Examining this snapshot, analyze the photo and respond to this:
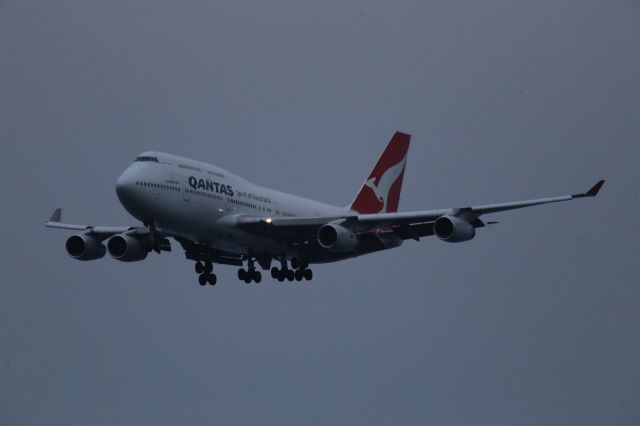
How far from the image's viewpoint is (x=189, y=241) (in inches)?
2398

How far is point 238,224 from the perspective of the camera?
57.2 metres

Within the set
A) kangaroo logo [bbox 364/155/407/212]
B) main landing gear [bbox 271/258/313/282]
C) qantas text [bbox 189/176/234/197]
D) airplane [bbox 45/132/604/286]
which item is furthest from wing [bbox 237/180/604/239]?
kangaroo logo [bbox 364/155/407/212]

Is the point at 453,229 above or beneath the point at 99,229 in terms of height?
beneath

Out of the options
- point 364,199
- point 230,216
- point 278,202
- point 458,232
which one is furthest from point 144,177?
point 364,199

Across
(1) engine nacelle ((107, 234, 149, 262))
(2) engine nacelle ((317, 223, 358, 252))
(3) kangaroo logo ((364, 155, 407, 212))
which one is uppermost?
(3) kangaroo logo ((364, 155, 407, 212))

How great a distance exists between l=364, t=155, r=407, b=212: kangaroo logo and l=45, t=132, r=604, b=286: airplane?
105 inches

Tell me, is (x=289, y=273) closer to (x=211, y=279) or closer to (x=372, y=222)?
(x=211, y=279)

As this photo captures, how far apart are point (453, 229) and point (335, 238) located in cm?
645

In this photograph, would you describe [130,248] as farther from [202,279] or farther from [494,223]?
[494,223]

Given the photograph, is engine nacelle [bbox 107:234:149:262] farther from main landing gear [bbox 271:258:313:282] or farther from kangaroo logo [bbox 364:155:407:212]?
kangaroo logo [bbox 364:155:407:212]

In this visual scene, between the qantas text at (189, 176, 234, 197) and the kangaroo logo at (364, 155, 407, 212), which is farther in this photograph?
the kangaroo logo at (364, 155, 407, 212)

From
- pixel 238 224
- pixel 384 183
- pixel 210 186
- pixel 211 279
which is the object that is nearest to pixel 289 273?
pixel 211 279

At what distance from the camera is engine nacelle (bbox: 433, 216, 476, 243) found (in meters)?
54.2

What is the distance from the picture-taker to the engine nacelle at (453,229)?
178 feet
